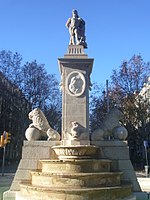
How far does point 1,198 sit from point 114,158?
4664 millimetres

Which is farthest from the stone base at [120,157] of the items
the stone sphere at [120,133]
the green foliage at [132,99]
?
the green foliage at [132,99]

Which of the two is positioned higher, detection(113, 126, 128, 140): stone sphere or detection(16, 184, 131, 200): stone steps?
detection(113, 126, 128, 140): stone sphere

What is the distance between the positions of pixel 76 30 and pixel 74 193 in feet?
26.0

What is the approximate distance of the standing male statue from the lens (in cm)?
1352

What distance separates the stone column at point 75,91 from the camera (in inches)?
479

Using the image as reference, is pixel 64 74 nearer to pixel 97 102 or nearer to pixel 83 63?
pixel 83 63

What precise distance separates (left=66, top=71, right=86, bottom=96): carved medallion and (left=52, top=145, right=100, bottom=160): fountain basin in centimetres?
263

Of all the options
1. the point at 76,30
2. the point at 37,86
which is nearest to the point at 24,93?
the point at 37,86

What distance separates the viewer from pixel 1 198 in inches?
447

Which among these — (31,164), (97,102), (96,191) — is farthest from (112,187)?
(97,102)

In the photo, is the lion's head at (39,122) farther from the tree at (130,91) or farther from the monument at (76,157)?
the tree at (130,91)

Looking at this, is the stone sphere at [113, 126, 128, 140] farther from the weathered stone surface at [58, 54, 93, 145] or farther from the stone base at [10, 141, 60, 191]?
the stone base at [10, 141, 60, 191]

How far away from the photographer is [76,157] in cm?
1049

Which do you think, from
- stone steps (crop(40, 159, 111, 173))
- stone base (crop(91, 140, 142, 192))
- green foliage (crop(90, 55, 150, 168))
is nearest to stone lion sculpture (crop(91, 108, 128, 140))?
stone base (crop(91, 140, 142, 192))
